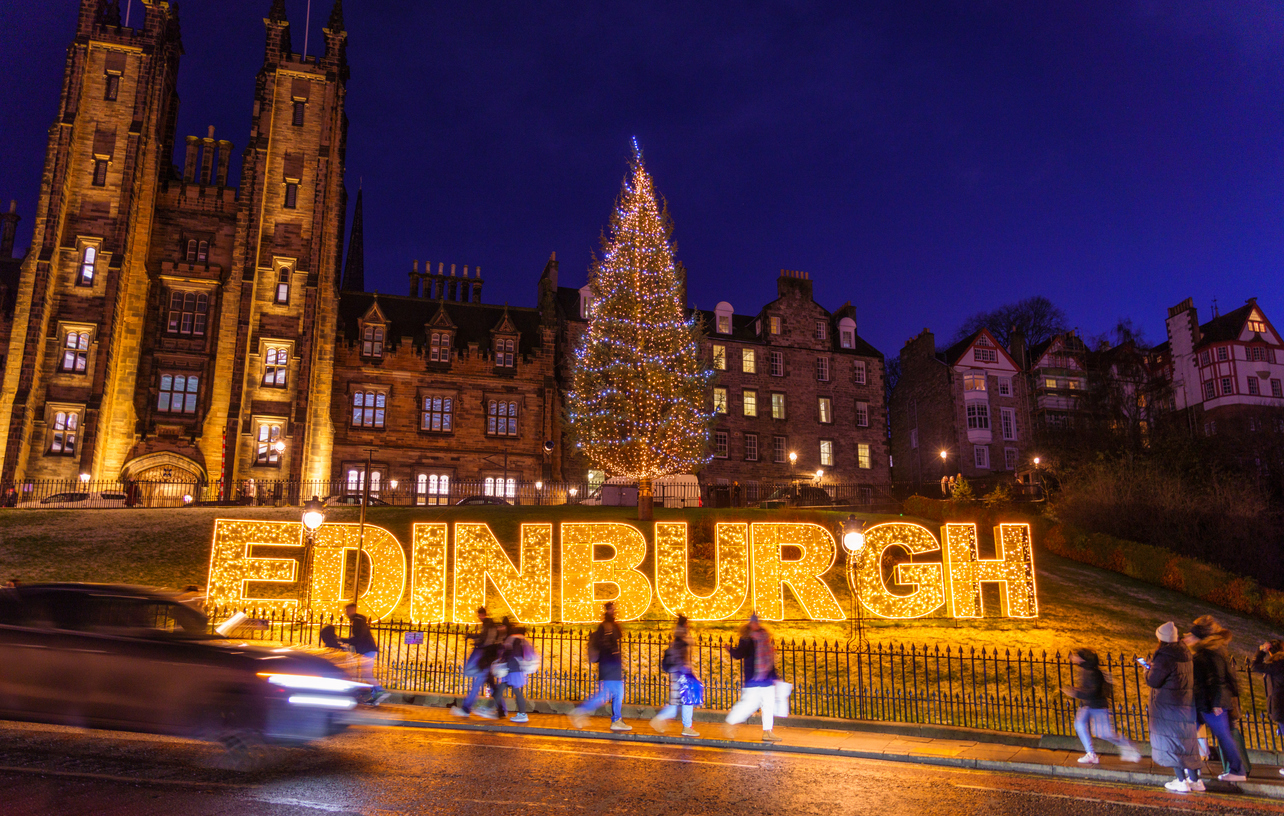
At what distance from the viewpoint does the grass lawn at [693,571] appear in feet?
75.0

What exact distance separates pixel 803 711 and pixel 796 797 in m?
7.46

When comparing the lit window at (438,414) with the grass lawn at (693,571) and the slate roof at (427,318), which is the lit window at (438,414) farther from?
the grass lawn at (693,571)

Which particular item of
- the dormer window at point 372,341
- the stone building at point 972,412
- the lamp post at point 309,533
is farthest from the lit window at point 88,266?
the stone building at point 972,412

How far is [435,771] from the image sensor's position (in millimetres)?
9648

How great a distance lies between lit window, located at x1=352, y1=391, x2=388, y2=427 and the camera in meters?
45.8

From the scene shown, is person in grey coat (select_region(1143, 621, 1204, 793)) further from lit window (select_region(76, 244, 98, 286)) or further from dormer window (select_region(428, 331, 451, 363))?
lit window (select_region(76, 244, 98, 286))

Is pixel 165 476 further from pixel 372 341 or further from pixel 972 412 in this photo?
pixel 972 412

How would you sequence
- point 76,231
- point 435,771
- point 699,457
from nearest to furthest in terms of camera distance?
point 435,771 → point 699,457 → point 76,231

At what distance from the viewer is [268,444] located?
Result: 42.6 meters

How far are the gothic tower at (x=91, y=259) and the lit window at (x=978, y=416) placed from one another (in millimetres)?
53397

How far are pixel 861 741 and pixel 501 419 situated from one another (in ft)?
123

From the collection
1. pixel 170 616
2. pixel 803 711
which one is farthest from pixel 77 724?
pixel 803 711

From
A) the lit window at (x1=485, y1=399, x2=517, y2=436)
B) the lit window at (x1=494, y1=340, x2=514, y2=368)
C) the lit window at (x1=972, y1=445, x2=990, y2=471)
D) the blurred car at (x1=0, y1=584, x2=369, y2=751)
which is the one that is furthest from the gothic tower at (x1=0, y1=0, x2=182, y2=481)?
the lit window at (x1=972, y1=445, x2=990, y2=471)

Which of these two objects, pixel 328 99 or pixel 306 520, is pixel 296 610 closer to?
pixel 306 520
